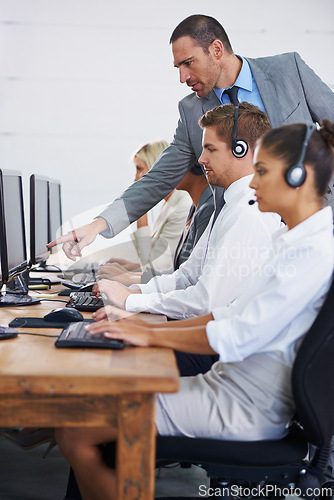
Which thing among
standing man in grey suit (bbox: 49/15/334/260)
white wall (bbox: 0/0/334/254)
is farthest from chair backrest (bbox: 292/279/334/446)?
white wall (bbox: 0/0/334/254)

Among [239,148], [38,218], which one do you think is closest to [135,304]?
[239,148]

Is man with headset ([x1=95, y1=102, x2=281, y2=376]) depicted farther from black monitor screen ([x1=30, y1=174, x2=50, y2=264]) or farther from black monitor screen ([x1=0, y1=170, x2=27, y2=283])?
black monitor screen ([x1=30, y1=174, x2=50, y2=264])

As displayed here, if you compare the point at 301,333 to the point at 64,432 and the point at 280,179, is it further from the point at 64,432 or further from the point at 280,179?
the point at 64,432

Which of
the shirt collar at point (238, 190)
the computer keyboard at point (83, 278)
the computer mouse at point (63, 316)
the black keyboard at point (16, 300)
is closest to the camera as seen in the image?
the computer mouse at point (63, 316)

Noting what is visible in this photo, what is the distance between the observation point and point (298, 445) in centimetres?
123

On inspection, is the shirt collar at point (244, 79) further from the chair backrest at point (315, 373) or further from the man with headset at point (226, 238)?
the chair backrest at point (315, 373)

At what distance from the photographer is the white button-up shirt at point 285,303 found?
1.16 meters

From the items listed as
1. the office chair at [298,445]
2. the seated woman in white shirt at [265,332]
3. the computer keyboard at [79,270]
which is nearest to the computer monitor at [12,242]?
the computer keyboard at [79,270]

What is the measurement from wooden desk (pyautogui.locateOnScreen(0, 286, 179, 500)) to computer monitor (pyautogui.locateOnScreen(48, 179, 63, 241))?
67.8 inches

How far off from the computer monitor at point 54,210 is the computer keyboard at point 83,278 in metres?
0.24

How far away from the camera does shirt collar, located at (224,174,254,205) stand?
68.8 inches

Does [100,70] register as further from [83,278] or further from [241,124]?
[241,124]

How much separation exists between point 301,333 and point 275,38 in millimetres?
4001

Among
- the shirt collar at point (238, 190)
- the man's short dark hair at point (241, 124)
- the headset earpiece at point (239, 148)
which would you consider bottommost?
the shirt collar at point (238, 190)
